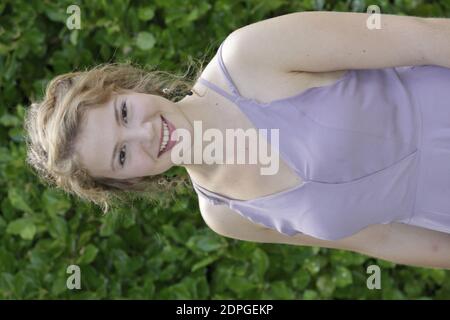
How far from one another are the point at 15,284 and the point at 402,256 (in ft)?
→ 3.68

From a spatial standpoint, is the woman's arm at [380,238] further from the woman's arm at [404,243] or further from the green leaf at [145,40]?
the green leaf at [145,40]

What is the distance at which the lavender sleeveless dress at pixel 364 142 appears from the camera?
1217 millimetres

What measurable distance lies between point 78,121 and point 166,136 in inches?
5.8

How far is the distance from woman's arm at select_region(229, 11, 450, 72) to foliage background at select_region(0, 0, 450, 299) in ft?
2.88

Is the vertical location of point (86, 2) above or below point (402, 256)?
above

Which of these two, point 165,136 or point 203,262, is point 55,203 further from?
point 165,136

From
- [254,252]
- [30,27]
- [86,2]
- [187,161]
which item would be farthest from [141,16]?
[187,161]

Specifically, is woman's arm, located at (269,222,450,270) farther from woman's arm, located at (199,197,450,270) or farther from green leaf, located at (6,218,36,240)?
green leaf, located at (6,218,36,240)

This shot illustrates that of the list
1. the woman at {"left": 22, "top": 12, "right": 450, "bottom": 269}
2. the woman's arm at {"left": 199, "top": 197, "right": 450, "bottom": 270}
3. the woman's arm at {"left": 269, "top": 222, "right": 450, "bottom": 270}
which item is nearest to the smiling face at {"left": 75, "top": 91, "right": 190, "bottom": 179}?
the woman at {"left": 22, "top": 12, "right": 450, "bottom": 269}

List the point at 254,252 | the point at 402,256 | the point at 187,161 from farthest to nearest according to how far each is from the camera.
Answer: the point at 254,252 → the point at 402,256 → the point at 187,161

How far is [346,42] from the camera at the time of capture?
1.18 m

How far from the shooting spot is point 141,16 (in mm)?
2107

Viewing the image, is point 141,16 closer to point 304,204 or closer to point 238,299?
point 238,299

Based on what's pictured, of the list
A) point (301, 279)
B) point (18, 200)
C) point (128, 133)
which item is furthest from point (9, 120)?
point (128, 133)
